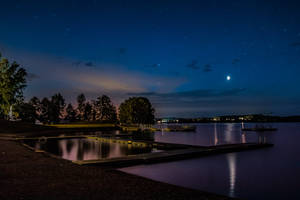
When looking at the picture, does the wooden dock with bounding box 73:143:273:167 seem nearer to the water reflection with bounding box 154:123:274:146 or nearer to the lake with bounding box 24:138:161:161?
the lake with bounding box 24:138:161:161

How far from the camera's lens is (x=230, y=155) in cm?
1933

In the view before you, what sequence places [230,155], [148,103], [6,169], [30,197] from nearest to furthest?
1. [30,197]
2. [6,169]
3. [230,155]
4. [148,103]

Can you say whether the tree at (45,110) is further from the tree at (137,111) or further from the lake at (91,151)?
the lake at (91,151)

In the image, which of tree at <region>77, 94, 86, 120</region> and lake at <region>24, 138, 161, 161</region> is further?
tree at <region>77, 94, 86, 120</region>

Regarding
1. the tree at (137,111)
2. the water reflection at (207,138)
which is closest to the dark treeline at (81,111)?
the tree at (137,111)

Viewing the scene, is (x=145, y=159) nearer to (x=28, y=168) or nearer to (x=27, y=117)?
(x=28, y=168)

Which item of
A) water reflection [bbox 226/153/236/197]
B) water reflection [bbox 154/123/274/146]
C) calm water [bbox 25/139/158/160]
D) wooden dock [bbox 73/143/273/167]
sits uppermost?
wooden dock [bbox 73/143/273/167]

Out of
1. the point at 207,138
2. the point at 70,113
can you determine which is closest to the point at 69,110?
the point at 70,113

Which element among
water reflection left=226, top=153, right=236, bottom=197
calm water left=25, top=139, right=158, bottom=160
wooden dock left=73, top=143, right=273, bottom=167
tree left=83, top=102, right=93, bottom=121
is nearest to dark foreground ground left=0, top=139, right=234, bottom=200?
wooden dock left=73, top=143, right=273, bottom=167

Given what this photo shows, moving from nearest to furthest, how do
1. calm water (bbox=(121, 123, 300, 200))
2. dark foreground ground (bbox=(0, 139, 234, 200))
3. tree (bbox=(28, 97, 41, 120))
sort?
dark foreground ground (bbox=(0, 139, 234, 200)) → calm water (bbox=(121, 123, 300, 200)) → tree (bbox=(28, 97, 41, 120))

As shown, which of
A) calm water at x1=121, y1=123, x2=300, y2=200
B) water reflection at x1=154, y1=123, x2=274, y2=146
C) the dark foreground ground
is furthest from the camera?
water reflection at x1=154, y1=123, x2=274, y2=146

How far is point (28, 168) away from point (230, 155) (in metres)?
15.7

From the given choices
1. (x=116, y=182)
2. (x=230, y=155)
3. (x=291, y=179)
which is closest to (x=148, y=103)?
(x=230, y=155)

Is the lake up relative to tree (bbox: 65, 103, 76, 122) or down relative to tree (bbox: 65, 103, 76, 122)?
down
